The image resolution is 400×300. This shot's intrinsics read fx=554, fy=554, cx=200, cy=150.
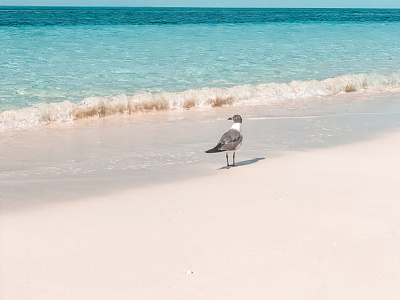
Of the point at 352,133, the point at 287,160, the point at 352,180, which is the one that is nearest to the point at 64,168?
the point at 287,160

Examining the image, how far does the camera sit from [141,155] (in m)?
8.12

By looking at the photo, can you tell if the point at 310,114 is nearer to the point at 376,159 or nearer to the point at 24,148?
the point at 376,159

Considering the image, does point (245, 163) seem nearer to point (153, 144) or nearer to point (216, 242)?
point (153, 144)

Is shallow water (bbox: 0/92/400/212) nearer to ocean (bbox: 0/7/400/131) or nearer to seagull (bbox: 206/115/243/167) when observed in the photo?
seagull (bbox: 206/115/243/167)

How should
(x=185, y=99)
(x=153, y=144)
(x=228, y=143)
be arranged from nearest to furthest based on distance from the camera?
(x=228, y=143) → (x=153, y=144) → (x=185, y=99)

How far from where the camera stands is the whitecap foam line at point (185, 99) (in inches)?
440

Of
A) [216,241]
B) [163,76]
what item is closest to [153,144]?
[216,241]

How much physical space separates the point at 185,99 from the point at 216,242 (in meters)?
8.84

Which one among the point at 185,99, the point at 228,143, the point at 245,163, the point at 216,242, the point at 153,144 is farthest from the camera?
the point at 185,99

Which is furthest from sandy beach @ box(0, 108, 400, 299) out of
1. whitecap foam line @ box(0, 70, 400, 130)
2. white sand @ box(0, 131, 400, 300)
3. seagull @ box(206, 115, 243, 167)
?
whitecap foam line @ box(0, 70, 400, 130)

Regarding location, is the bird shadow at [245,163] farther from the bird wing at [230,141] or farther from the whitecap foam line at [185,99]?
the whitecap foam line at [185,99]

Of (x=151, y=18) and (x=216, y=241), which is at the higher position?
(x=151, y=18)

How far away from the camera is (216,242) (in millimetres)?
4754

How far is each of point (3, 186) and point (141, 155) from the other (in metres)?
2.20
